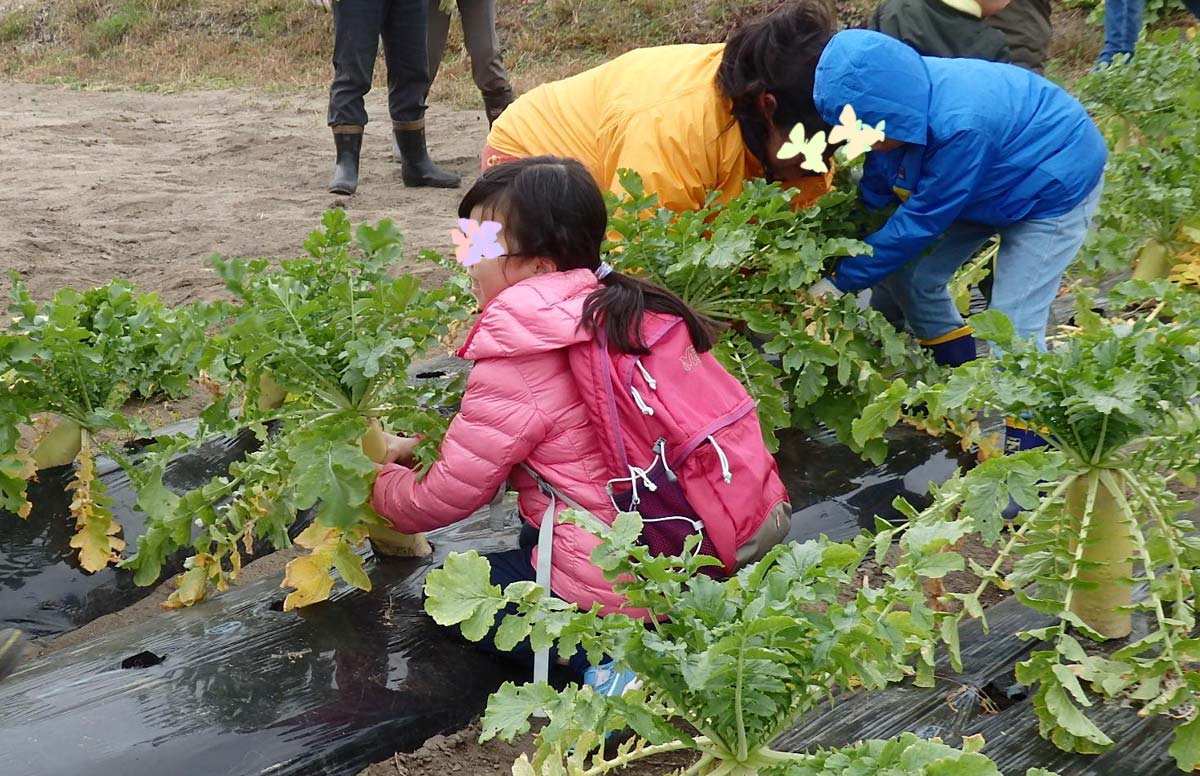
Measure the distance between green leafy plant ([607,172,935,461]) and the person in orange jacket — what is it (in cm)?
11

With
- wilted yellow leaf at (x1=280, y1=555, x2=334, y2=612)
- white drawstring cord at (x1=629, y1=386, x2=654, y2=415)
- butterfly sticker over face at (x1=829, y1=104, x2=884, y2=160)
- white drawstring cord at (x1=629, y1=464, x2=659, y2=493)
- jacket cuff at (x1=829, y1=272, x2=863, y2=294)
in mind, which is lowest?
wilted yellow leaf at (x1=280, y1=555, x2=334, y2=612)

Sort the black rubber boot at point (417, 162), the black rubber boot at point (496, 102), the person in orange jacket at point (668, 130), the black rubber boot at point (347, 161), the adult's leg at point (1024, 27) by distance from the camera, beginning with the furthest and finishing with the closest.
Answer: the black rubber boot at point (496, 102) < the black rubber boot at point (417, 162) < the black rubber boot at point (347, 161) < the adult's leg at point (1024, 27) < the person in orange jacket at point (668, 130)

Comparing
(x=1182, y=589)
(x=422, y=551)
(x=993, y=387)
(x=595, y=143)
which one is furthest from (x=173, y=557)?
(x=1182, y=589)

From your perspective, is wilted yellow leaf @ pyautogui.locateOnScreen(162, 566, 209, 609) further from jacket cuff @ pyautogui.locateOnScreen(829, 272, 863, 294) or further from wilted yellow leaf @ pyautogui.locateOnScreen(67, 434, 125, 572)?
jacket cuff @ pyautogui.locateOnScreen(829, 272, 863, 294)

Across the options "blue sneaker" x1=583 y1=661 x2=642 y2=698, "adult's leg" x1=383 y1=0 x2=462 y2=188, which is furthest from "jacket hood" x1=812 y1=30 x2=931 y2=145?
"adult's leg" x1=383 y1=0 x2=462 y2=188

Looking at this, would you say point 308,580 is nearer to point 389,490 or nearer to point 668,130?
point 389,490

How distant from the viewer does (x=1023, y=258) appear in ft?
10.8

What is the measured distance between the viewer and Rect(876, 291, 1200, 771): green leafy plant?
205 cm

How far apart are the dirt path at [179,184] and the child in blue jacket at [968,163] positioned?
121 inches

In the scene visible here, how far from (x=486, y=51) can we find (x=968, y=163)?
4376 millimetres

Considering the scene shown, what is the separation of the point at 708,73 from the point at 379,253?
1117 millimetres

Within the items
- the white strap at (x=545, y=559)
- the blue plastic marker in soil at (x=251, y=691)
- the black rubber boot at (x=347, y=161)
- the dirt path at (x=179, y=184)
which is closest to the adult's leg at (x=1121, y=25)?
the dirt path at (x=179, y=184)

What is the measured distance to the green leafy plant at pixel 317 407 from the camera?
2383mm

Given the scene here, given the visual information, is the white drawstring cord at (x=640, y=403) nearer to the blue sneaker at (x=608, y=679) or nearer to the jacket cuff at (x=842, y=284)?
the blue sneaker at (x=608, y=679)
